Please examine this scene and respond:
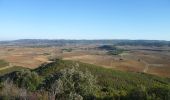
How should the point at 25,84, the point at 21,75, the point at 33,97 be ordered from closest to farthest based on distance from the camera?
the point at 33,97
the point at 25,84
the point at 21,75

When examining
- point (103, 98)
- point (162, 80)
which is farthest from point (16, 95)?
point (162, 80)

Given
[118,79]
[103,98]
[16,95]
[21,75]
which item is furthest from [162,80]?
[16,95]

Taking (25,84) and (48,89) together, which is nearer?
(48,89)

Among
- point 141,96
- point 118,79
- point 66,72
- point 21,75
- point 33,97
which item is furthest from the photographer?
point 118,79

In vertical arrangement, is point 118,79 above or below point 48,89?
below

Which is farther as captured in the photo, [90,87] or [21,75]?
[21,75]

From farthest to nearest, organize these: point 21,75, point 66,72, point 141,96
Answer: point 21,75 → point 66,72 → point 141,96

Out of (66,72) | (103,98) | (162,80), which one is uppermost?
(66,72)

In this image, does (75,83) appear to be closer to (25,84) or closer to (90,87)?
(90,87)

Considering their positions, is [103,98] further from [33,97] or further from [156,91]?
[33,97]
